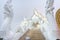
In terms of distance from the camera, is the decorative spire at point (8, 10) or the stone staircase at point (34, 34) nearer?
the stone staircase at point (34, 34)

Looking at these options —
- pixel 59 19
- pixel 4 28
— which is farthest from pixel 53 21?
A: pixel 4 28

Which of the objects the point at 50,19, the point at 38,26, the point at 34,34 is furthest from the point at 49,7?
the point at 34,34

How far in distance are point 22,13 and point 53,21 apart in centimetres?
45

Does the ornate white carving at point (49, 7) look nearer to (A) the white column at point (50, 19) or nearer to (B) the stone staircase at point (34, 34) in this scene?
(A) the white column at point (50, 19)

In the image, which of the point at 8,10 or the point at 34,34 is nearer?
the point at 34,34

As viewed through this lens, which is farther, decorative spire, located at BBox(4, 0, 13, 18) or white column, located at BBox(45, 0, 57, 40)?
decorative spire, located at BBox(4, 0, 13, 18)

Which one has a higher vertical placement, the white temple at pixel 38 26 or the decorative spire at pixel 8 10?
the decorative spire at pixel 8 10

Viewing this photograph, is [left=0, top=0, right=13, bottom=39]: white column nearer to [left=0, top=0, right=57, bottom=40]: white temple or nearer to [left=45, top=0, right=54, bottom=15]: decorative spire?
[left=0, top=0, right=57, bottom=40]: white temple

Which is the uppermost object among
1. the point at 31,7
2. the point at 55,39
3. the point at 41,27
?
the point at 31,7

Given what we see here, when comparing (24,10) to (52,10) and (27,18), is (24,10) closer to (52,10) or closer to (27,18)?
(27,18)

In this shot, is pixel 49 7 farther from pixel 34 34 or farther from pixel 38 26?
pixel 34 34

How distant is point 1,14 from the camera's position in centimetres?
222

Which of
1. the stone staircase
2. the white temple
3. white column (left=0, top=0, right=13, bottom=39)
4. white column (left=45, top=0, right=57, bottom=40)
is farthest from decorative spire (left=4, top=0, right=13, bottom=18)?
white column (left=45, top=0, right=57, bottom=40)

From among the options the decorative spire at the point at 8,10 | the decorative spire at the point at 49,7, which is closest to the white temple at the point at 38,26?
the decorative spire at the point at 49,7
